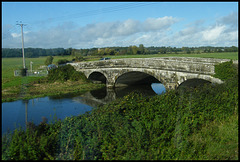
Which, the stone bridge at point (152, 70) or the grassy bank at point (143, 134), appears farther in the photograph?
the stone bridge at point (152, 70)

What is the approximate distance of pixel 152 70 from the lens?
20562mm

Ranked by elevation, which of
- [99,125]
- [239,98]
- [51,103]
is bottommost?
[51,103]

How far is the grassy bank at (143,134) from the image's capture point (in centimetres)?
627

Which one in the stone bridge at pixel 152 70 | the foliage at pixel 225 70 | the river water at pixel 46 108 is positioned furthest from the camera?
the stone bridge at pixel 152 70

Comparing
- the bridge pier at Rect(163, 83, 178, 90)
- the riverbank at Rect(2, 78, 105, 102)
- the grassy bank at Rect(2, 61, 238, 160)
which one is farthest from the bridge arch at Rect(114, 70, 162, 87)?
the grassy bank at Rect(2, 61, 238, 160)

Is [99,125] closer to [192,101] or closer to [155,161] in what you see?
[155,161]

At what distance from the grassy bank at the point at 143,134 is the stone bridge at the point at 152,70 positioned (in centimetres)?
660

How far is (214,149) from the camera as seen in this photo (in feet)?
20.5

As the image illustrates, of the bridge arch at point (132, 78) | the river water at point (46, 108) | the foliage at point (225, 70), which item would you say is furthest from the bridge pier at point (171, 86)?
the bridge arch at point (132, 78)

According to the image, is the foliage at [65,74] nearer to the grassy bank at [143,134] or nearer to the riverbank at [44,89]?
the riverbank at [44,89]

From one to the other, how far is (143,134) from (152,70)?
46.4 ft

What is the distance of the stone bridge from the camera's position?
1602 centimetres

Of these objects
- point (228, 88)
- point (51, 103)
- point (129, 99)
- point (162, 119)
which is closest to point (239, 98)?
point (228, 88)

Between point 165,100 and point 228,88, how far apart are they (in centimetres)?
299
